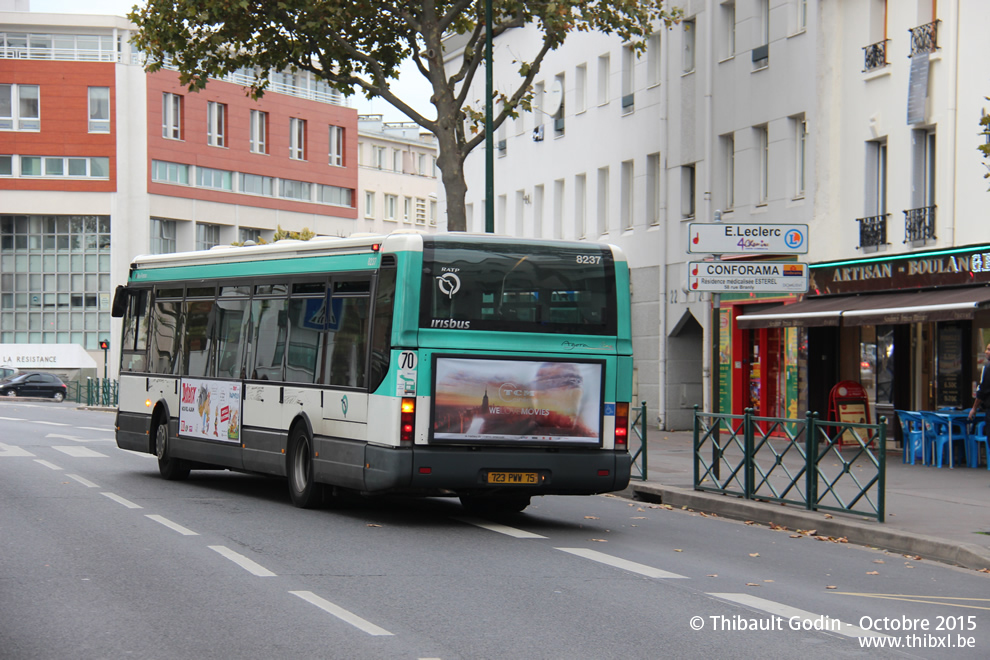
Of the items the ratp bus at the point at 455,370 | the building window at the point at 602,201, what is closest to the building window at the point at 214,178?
the building window at the point at 602,201

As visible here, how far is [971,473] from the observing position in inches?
799

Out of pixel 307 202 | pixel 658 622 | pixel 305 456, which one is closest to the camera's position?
pixel 658 622

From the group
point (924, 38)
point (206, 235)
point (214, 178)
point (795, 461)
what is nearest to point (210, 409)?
point (795, 461)

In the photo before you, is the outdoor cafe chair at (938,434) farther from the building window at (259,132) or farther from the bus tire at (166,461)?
the building window at (259,132)

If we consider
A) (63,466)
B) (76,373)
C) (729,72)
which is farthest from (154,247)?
(63,466)

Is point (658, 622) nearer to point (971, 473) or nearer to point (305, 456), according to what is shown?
point (305, 456)

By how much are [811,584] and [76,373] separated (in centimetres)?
7388

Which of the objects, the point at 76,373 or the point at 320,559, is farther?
the point at 76,373

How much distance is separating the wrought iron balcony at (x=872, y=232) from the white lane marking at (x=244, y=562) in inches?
637

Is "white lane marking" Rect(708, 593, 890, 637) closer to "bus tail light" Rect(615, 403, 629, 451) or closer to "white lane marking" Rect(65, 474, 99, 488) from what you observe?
"bus tail light" Rect(615, 403, 629, 451)

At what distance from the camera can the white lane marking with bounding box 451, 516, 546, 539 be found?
12844mm

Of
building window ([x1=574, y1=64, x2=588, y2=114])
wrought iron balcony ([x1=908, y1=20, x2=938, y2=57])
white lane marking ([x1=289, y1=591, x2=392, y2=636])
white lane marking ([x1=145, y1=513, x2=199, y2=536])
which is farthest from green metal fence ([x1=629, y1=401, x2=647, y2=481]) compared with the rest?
building window ([x1=574, y1=64, x2=588, y2=114])

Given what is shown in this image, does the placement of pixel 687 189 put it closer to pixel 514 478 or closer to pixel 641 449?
pixel 641 449

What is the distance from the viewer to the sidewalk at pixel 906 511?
12.5m
